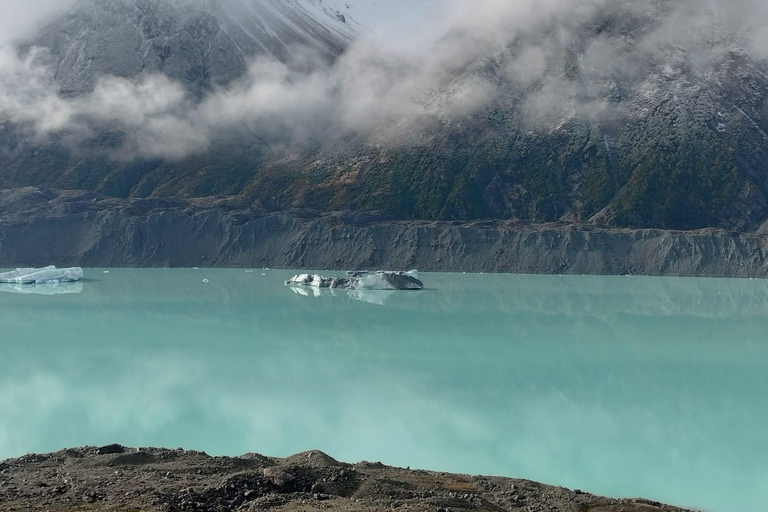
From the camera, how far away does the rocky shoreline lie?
7094 centimetres

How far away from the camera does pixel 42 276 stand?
57.4 m

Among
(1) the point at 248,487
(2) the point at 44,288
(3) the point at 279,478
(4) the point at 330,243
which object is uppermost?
(4) the point at 330,243

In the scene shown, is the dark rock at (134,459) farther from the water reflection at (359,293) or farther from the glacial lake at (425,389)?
the water reflection at (359,293)

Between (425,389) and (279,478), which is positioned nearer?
(279,478)

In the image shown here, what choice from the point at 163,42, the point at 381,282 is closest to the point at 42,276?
the point at 381,282

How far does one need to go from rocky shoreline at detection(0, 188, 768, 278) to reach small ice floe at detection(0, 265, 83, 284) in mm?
15355

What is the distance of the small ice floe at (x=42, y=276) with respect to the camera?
186 ft

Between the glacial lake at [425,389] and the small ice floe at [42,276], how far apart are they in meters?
20.4

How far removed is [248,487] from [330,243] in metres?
66.2

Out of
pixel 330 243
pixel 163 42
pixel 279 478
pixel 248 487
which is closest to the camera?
pixel 248 487

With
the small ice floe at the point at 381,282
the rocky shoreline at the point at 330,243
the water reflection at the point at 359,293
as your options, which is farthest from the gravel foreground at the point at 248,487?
the rocky shoreline at the point at 330,243

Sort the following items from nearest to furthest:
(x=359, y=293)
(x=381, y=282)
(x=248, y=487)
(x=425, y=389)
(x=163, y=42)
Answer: (x=248, y=487)
(x=425, y=389)
(x=359, y=293)
(x=381, y=282)
(x=163, y=42)

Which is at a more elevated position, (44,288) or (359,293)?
(359,293)

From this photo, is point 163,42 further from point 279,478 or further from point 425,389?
point 279,478
